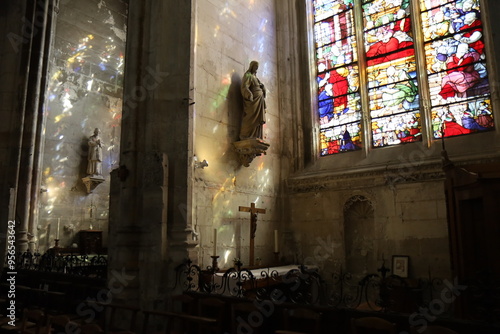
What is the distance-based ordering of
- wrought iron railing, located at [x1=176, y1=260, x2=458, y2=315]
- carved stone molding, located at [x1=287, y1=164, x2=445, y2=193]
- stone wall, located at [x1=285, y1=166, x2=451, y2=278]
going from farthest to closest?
carved stone molding, located at [x1=287, y1=164, x2=445, y2=193], stone wall, located at [x1=285, y1=166, x2=451, y2=278], wrought iron railing, located at [x1=176, y1=260, x2=458, y2=315]

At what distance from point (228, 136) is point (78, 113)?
5756 mm

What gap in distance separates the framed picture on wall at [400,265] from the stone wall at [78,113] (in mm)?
8170

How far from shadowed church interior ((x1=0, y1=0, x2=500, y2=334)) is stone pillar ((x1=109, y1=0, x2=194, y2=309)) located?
0.8 inches

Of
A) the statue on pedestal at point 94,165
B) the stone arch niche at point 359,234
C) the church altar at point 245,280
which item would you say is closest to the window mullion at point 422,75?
the stone arch niche at point 359,234

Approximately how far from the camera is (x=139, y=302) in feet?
16.4

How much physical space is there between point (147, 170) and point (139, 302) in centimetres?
170

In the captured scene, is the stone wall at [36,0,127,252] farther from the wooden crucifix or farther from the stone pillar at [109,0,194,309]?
the stone pillar at [109,0,194,309]

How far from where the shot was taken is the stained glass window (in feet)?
26.0

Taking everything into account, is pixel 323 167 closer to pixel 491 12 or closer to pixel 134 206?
pixel 491 12

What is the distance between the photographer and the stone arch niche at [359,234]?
328 inches

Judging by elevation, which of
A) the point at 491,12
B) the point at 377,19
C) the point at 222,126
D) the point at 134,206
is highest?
the point at 377,19

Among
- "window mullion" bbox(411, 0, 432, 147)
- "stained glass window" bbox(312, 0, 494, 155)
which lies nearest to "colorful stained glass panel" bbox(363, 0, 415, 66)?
"stained glass window" bbox(312, 0, 494, 155)

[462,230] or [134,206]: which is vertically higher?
[134,206]

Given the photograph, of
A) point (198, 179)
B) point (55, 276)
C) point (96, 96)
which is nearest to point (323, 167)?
point (198, 179)
